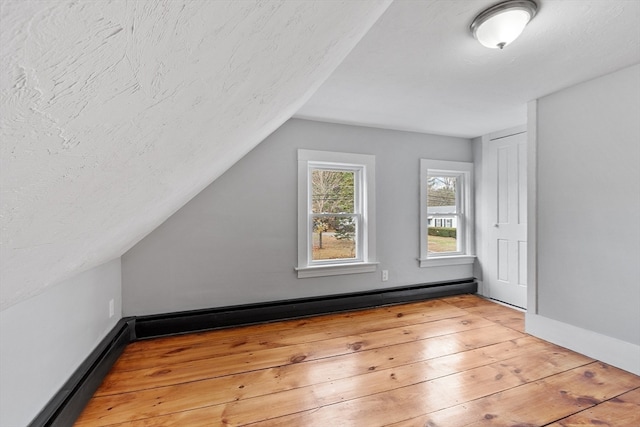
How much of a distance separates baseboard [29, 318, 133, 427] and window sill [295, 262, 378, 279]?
5.22 feet

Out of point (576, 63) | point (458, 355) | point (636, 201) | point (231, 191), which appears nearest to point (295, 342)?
point (458, 355)

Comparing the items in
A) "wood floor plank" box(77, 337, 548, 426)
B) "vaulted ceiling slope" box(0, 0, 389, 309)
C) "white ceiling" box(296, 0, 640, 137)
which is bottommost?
"wood floor plank" box(77, 337, 548, 426)

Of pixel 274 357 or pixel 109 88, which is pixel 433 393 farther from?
pixel 109 88

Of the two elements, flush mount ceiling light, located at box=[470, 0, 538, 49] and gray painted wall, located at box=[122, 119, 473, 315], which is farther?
gray painted wall, located at box=[122, 119, 473, 315]

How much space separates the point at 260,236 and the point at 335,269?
0.89 meters

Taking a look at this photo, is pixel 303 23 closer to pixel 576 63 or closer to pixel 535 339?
pixel 576 63

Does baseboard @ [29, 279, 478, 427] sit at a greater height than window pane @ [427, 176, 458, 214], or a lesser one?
lesser

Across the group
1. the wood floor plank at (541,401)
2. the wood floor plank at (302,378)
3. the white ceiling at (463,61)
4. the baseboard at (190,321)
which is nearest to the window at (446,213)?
the baseboard at (190,321)

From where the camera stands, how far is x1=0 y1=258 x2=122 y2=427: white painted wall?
1.13 m

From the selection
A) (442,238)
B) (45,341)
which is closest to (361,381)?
(45,341)

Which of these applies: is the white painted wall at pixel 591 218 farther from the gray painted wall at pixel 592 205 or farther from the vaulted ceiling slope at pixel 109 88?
the vaulted ceiling slope at pixel 109 88

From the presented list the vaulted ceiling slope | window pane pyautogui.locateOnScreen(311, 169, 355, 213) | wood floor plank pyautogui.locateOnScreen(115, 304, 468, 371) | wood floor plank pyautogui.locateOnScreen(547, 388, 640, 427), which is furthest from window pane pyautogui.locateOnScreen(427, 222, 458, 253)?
the vaulted ceiling slope

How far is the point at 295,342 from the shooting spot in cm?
246

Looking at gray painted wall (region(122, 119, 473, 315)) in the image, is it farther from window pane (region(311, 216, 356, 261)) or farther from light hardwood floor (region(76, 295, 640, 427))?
light hardwood floor (region(76, 295, 640, 427))
